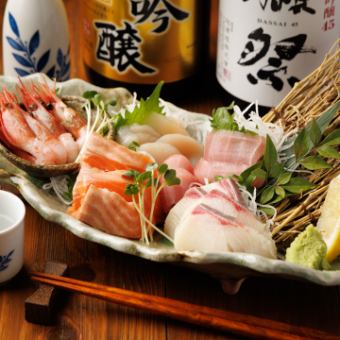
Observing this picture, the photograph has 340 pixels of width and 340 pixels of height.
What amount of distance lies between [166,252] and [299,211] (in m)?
0.32

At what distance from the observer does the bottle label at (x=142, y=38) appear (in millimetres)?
2320

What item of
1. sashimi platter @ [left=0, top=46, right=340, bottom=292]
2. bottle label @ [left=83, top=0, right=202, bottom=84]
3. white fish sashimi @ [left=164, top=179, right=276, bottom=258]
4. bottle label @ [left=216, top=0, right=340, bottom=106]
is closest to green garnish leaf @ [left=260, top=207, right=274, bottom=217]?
sashimi platter @ [left=0, top=46, right=340, bottom=292]

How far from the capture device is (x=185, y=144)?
1952 millimetres

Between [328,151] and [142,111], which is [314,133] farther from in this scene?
[142,111]

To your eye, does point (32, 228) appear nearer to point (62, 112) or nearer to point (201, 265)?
point (62, 112)

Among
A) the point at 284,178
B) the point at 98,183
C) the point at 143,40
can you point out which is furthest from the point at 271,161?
the point at 143,40

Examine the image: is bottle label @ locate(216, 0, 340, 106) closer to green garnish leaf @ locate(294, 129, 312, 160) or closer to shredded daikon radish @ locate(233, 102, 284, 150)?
shredded daikon radish @ locate(233, 102, 284, 150)

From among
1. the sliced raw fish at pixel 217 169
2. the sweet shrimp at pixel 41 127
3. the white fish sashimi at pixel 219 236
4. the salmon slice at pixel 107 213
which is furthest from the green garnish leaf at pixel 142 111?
the white fish sashimi at pixel 219 236

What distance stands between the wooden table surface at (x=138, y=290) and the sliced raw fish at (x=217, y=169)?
8.6 inches

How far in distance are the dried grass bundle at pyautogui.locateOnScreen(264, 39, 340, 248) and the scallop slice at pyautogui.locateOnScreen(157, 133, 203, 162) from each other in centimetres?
18

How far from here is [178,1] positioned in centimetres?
232

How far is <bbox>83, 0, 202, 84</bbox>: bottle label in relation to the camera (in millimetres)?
2320

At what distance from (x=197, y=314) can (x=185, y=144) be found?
1.68ft

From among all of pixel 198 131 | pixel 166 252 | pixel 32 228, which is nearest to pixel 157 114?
pixel 198 131
